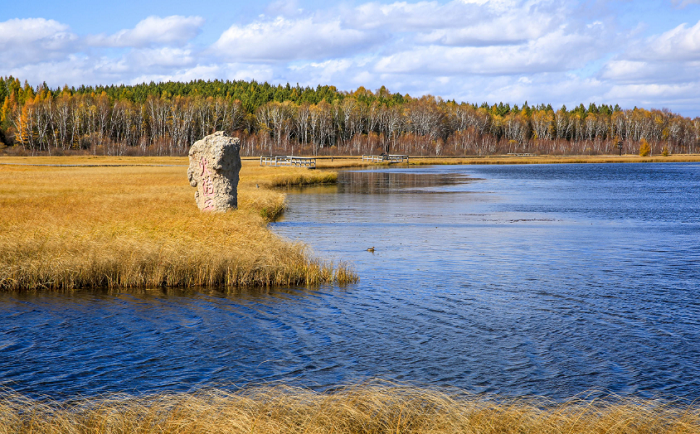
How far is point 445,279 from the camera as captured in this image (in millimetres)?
19906

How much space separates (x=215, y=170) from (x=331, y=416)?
887 inches

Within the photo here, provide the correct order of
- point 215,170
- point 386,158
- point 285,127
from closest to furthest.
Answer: point 215,170
point 386,158
point 285,127

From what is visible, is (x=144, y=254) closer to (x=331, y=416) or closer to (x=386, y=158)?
(x=331, y=416)

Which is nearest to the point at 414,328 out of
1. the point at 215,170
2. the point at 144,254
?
the point at 144,254

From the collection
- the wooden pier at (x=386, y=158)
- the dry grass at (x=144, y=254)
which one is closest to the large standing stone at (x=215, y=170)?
the dry grass at (x=144, y=254)

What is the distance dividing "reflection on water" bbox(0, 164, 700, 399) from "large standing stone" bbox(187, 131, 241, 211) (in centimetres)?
685

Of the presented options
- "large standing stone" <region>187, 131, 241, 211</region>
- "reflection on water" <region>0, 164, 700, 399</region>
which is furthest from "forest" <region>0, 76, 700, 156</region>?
"reflection on water" <region>0, 164, 700, 399</region>

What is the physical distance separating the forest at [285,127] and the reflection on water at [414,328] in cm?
11653

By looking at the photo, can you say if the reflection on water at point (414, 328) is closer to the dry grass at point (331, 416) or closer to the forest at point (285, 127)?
the dry grass at point (331, 416)

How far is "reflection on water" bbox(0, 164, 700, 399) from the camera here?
11.5 m

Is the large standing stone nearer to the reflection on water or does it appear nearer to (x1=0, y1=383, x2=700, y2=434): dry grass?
the reflection on water

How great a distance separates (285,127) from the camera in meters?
156

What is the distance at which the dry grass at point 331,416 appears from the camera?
791cm

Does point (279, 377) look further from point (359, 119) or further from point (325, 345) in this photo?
point (359, 119)
